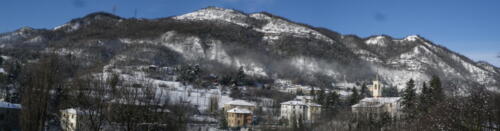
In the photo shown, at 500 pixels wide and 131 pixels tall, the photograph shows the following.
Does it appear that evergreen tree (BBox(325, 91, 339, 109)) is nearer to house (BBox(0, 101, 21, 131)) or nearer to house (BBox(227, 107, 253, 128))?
house (BBox(227, 107, 253, 128))

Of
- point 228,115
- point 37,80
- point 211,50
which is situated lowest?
point 228,115

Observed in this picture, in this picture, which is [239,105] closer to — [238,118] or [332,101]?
[238,118]

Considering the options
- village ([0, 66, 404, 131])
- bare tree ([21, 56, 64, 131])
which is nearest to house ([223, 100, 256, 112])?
village ([0, 66, 404, 131])

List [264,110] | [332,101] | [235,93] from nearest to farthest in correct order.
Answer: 1. [332,101]
2. [264,110]
3. [235,93]

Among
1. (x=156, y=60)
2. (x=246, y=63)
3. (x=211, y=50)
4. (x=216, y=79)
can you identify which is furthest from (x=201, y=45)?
(x=216, y=79)

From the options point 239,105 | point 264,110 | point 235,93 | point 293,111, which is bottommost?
point 264,110

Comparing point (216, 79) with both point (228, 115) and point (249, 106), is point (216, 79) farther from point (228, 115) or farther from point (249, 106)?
point (228, 115)

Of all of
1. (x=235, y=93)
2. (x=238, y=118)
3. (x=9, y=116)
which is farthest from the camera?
(x=235, y=93)

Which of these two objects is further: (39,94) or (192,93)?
(192,93)

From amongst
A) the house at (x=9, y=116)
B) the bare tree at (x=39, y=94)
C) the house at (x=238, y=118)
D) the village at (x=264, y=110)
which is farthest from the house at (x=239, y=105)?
the bare tree at (x=39, y=94)

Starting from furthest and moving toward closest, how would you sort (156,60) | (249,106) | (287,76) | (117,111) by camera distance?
(287,76) < (156,60) < (249,106) < (117,111)

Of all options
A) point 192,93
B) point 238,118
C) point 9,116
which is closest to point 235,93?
point 192,93
